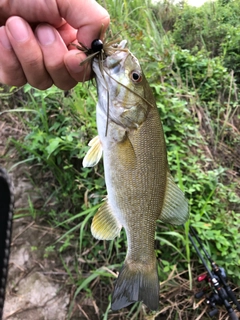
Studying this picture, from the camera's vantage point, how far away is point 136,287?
1418 millimetres

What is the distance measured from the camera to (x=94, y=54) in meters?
1.14

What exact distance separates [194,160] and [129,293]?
163cm

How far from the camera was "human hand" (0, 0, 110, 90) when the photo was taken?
4.16 ft

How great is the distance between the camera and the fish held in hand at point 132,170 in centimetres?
127

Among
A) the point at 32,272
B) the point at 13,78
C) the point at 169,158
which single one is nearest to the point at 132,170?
the point at 13,78

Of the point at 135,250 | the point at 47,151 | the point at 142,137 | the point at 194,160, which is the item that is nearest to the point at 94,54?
the point at 142,137

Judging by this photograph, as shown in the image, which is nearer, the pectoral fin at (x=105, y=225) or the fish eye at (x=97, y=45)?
the fish eye at (x=97, y=45)

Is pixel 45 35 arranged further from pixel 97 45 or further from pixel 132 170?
pixel 132 170

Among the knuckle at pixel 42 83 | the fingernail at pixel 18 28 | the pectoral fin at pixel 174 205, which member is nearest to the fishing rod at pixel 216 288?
the pectoral fin at pixel 174 205

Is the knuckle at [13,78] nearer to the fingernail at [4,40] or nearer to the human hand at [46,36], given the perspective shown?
the human hand at [46,36]

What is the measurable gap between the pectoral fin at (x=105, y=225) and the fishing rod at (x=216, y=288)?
0.95 m

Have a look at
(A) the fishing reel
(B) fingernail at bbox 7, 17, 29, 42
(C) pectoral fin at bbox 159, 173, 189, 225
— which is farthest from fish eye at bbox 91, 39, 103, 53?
(A) the fishing reel

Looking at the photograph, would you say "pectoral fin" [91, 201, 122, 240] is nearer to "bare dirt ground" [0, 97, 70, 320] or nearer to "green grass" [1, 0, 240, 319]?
"green grass" [1, 0, 240, 319]

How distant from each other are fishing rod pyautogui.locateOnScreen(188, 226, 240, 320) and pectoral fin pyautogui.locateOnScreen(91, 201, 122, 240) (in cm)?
95
